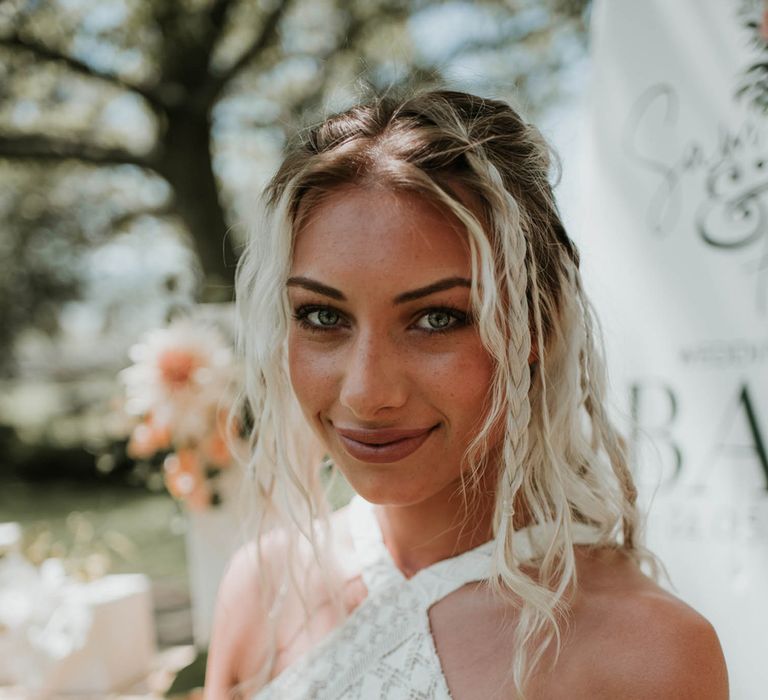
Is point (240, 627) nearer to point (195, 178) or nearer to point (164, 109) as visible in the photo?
point (195, 178)

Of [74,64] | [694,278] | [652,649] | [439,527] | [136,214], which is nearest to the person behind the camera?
[652,649]

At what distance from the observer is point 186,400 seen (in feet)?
5.47

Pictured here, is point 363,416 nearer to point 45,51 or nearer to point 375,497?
point 375,497

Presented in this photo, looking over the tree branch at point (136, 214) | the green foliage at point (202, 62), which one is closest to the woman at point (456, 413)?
the green foliage at point (202, 62)

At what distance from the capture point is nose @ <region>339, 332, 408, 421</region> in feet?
3.20

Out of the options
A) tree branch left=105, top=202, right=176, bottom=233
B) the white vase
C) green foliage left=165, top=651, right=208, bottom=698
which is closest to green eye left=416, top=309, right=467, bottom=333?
the white vase

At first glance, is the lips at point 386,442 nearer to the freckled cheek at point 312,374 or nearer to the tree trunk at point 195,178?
the freckled cheek at point 312,374

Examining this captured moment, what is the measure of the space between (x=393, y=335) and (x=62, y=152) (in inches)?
160

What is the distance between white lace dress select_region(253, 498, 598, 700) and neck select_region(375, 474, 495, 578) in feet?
0.07

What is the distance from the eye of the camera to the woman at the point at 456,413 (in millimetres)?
967

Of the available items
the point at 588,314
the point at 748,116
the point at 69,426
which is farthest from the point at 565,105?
the point at 69,426

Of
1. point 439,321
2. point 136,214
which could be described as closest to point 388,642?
point 439,321

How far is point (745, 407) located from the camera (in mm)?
1699

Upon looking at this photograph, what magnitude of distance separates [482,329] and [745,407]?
3.21 feet
